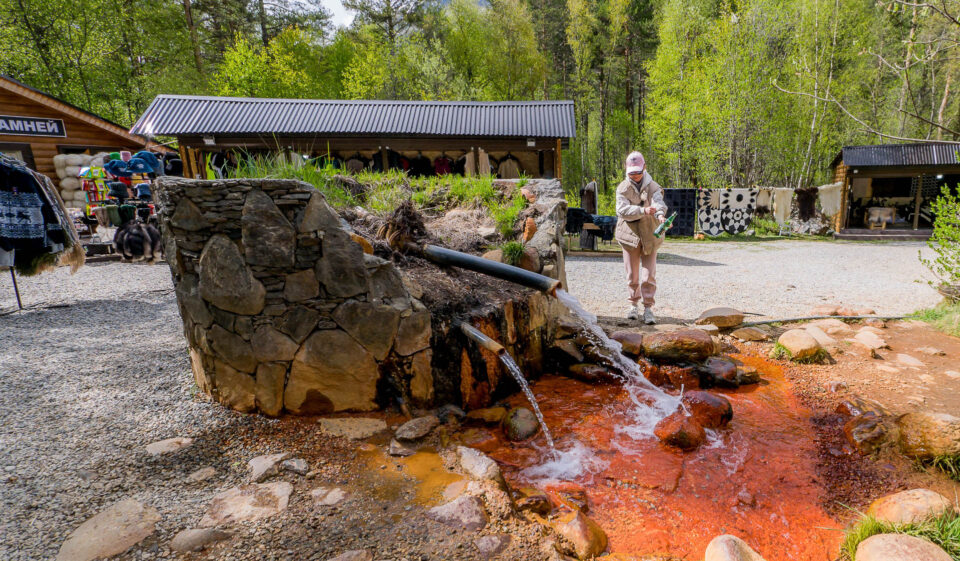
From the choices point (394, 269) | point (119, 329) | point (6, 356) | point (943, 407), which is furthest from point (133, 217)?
point (943, 407)

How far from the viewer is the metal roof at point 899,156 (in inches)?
527

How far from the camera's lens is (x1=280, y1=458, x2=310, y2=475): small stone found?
2520 mm

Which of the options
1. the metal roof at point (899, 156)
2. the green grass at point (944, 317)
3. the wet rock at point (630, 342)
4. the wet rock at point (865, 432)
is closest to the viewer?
the wet rock at point (865, 432)

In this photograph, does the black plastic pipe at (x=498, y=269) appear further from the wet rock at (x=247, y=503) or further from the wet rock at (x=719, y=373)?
the wet rock at (x=247, y=503)

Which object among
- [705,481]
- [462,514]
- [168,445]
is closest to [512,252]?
[705,481]

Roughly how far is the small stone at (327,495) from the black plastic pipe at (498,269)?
1849mm

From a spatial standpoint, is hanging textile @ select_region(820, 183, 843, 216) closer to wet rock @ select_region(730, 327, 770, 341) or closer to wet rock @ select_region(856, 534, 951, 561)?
wet rock @ select_region(730, 327, 770, 341)

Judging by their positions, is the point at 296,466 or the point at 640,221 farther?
the point at 640,221

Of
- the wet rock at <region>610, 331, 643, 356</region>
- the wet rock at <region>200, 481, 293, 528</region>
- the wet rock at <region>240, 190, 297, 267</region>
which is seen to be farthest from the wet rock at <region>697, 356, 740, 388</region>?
the wet rock at <region>240, 190, 297, 267</region>

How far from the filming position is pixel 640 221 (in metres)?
5.14

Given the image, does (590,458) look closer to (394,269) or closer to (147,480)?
(394,269)

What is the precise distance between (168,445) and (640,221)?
4927mm

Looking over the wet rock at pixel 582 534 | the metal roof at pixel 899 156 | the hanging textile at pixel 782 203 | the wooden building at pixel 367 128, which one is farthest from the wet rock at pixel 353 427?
the metal roof at pixel 899 156

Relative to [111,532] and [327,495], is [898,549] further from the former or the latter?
[111,532]
